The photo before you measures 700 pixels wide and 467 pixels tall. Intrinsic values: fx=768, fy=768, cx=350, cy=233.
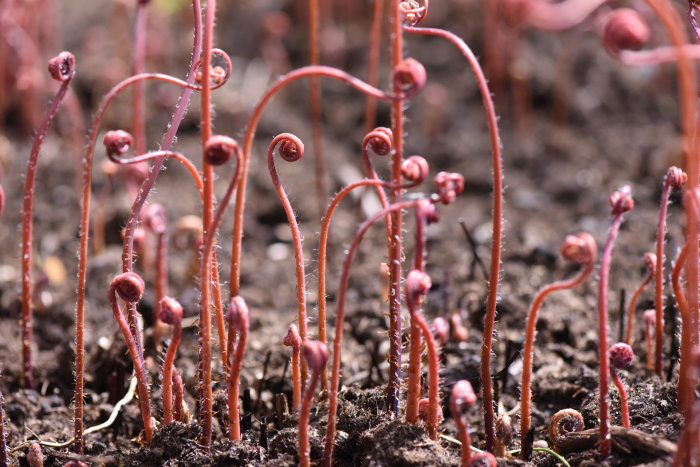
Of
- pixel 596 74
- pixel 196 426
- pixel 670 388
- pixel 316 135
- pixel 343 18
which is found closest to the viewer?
pixel 196 426

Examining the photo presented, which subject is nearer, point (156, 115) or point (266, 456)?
point (266, 456)

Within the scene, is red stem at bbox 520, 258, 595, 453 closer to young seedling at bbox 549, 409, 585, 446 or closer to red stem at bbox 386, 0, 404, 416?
young seedling at bbox 549, 409, 585, 446

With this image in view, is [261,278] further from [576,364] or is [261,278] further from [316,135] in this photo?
[576,364]

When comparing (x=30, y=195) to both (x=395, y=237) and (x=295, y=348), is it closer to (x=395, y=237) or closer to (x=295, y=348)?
(x=295, y=348)

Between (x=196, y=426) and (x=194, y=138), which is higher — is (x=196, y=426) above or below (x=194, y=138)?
below

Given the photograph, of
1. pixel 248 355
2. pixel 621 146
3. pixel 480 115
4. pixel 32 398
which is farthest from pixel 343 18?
pixel 32 398

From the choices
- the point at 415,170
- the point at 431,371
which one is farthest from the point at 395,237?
the point at 431,371

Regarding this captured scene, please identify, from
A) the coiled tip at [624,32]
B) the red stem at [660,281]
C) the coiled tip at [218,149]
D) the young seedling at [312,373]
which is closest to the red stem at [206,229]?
the coiled tip at [218,149]

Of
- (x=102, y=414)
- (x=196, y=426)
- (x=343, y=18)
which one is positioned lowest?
(x=102, y=414)
